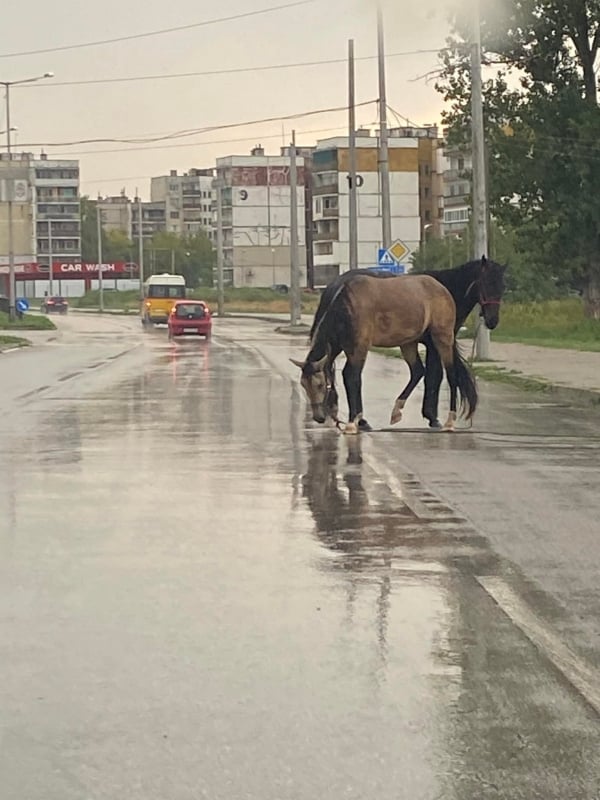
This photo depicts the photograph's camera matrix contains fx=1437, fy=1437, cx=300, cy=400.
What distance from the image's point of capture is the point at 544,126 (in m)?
48.5

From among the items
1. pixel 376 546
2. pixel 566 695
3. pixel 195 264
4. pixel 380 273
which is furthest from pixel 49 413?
pixel 195 264

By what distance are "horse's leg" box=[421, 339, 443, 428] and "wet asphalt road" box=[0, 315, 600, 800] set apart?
205 cm

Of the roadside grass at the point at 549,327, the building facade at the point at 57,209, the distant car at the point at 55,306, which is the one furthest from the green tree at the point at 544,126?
the building facade at the point at 57,209

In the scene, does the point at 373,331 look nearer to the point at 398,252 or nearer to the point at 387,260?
the point at 398,252

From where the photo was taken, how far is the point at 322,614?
7.43m

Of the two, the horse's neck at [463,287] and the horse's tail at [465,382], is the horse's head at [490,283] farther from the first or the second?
the horse's tail at [465,382]

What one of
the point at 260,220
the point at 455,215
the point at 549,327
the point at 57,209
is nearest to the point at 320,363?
the point at 549,327

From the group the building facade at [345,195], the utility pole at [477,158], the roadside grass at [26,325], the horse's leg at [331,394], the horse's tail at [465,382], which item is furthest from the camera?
the building facade at [345,195]

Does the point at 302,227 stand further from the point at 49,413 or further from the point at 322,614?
the point at 322,614

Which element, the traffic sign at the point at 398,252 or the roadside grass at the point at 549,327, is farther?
the roadside grass at the point at 549,327

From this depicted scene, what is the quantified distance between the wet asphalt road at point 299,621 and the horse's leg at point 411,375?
2202mm

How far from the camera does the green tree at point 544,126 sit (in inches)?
1866

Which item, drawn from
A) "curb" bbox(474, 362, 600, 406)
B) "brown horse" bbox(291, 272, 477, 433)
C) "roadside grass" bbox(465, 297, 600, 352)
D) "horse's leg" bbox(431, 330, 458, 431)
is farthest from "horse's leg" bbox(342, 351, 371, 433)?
"roadside grass" bbox(465, 297, 600, 352)

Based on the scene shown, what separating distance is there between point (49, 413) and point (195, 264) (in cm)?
15504
